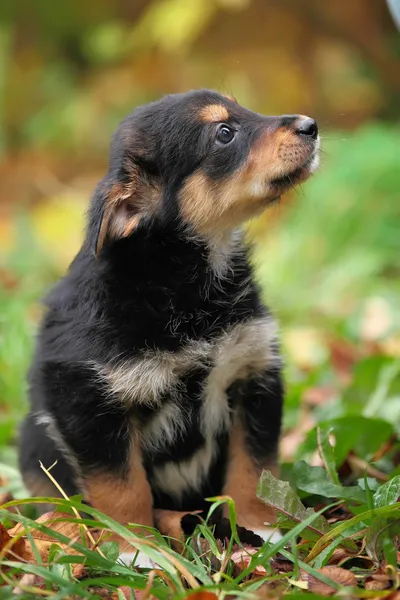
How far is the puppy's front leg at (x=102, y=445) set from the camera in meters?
3.33

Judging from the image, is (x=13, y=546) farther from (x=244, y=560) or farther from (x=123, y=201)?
(x=123, y=201)

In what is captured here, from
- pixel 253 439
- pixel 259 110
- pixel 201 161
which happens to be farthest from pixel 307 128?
pixel 259 110

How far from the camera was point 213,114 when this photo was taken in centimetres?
354

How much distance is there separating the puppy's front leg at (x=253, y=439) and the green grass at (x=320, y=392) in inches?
6.0

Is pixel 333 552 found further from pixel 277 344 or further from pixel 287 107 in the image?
pixel 287 107

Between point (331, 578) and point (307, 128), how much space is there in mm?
1731

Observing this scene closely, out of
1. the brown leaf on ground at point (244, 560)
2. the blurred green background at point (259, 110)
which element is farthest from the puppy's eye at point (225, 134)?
the blurred green background at point (259, 110)

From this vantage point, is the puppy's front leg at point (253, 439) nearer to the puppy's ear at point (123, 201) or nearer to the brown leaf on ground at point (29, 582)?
the puppy's ear at point (123, 201)

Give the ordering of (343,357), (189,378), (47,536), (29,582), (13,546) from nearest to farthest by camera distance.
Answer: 1. (29,582)
2. (13,546)
3. (47,536)
4. (189,378)
5. (343,357)

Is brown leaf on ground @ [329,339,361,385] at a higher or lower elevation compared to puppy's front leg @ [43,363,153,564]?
lower

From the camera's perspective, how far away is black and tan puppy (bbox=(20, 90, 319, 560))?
3352 millimetres

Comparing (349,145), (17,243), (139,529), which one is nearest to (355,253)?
(349,145)

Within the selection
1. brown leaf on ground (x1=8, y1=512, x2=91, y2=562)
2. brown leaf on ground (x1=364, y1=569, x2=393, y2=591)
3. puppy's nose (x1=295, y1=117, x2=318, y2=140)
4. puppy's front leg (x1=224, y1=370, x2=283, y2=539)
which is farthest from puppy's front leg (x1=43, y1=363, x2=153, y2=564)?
puppy's nose (x1=295, y1=117, x2=318, y2=140)

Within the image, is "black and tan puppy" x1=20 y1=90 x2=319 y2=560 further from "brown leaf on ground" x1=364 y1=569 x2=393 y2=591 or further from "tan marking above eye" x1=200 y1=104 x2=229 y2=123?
"brown leaf on ground" x1=364 y1=569 x2=393 y2=591
